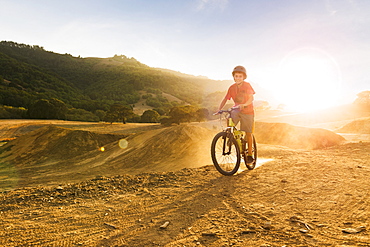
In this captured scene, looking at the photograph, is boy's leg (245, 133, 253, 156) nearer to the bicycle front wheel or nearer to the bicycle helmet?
the bicycle front wheel

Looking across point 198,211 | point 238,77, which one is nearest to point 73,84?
point 238,77

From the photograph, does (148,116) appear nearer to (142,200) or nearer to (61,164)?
(61,164)

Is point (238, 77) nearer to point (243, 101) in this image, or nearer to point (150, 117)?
point (243, 101)

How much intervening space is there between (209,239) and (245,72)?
13.2ft

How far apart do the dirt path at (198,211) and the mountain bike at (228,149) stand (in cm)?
36

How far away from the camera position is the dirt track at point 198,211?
2.60 meters

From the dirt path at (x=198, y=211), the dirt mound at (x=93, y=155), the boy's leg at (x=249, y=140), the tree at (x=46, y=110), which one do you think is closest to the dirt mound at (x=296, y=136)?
the dirt mound at (x=93, y=155)

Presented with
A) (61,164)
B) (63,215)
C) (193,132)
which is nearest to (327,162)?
(63,215)

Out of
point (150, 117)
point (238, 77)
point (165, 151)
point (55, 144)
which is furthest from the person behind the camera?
point (150, 117)

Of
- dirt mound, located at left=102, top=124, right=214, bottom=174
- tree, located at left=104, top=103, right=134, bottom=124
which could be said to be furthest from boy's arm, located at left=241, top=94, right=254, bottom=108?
tree, located at left=104, top=103, right=134, bottom=124

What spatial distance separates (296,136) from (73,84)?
456ft

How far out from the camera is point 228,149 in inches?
210

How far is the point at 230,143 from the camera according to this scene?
206 inches

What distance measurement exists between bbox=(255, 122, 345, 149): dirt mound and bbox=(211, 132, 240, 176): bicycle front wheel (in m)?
16.7
